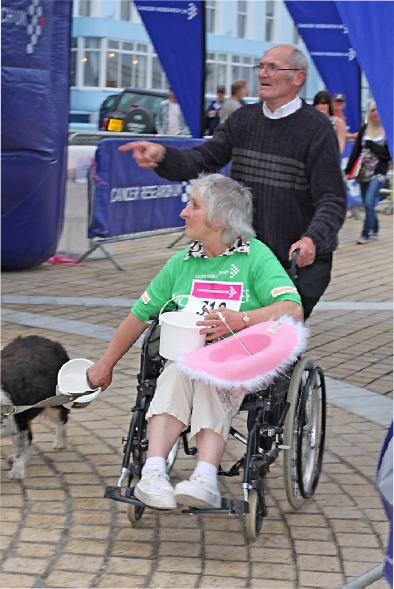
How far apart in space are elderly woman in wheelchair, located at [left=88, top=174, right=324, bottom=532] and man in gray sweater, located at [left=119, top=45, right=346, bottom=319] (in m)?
0.51

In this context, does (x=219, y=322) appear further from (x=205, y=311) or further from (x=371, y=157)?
(x=371, y=157)

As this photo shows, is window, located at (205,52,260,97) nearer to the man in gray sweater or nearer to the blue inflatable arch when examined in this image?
the blue inflatable arch

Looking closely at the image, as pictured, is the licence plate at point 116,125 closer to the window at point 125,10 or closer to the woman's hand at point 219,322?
the woman's hand at point 219,322

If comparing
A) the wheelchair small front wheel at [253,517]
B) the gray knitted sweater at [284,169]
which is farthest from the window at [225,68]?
the wheelchair small front wheel at [253,517]

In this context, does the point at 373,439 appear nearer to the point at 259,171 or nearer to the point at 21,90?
the point at 259,171

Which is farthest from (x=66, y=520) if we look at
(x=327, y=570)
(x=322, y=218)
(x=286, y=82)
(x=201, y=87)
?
(x=201, y=87)

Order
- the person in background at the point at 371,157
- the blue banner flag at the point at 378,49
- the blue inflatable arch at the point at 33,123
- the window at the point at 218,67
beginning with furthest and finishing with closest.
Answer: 1. the window at the point at 218,67
2. the person in background at the point at 371,157
3. the blue inflatable arch at the point at 33,123
4. the blue banner flag at the point at 378,49

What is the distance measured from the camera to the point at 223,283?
3.82m

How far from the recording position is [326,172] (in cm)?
428

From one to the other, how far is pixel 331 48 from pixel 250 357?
43.4ft

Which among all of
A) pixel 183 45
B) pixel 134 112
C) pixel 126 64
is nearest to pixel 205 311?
pixel 183 45

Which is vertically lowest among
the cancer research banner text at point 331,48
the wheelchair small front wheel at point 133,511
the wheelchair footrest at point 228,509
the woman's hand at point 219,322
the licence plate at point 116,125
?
the wheelchair small front wheel at point 133,511

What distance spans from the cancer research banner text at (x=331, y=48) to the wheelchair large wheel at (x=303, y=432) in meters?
11.6

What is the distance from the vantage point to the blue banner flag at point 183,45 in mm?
12070
